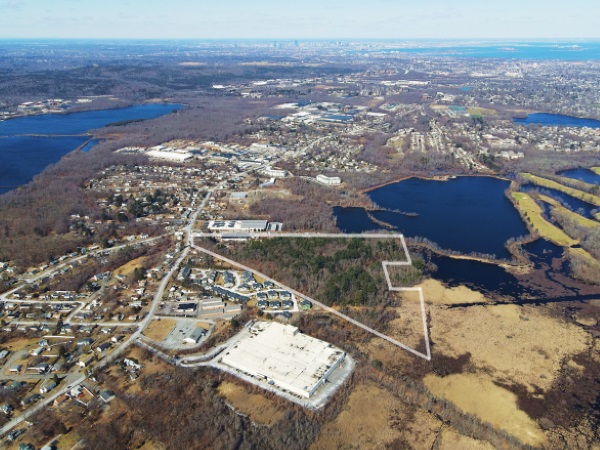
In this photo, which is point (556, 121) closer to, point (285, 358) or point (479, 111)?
point (479, 111)

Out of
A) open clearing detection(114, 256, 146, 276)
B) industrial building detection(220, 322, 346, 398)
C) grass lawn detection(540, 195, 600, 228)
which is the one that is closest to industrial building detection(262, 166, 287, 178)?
open clearing detection(114, 256, 146, 276)

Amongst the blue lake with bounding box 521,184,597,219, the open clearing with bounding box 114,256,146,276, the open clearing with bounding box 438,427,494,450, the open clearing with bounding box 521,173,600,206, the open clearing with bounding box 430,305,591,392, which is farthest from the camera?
the open clearing with bounding box 521,173,600,206

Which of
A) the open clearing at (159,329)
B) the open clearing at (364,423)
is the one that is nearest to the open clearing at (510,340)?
the open clearing at (364,423)

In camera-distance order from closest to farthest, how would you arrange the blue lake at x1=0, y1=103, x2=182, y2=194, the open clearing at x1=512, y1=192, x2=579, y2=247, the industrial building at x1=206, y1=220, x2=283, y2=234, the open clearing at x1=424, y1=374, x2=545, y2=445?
1. the open clearing at x1=424, y1=374, x2=545, y2=445
2. the open clearing at x1=512, y1=192, x2=579, y2=247
3. the industrial building at x1=206, y1=220, x2=283, y2=234
4. the blue lake at x1=0, y1=103, x2=182, y2=194

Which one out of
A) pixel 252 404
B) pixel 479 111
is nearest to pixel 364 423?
pixel 252 404

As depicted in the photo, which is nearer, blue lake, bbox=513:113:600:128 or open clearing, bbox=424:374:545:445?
open clearing, bbox=424:374:545:445

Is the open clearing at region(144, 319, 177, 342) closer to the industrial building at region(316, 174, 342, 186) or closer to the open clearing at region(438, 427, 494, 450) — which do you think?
the open clearing at region(438, 427, 494, 450)

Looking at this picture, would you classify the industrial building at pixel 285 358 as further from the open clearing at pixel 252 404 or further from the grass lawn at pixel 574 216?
the grass lawn at pixel 574 216

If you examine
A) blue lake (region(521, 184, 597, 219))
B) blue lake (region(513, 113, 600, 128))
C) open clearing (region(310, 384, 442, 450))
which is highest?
open clearing (region(310, 384, 442, 450))
